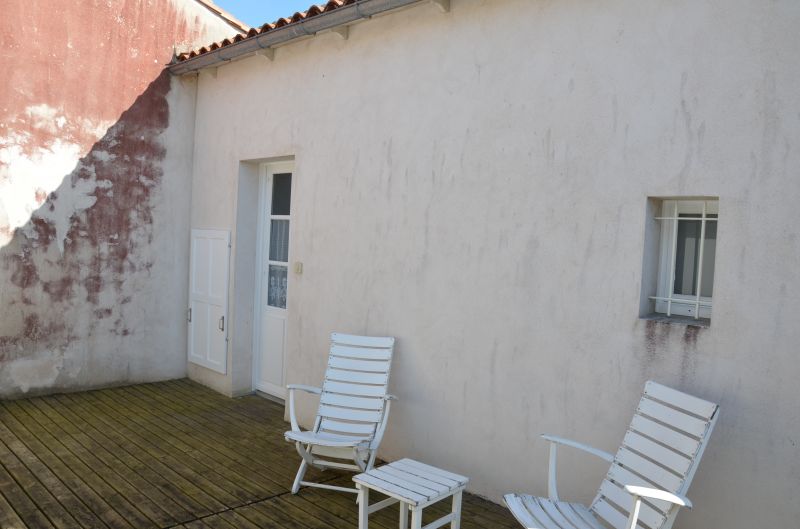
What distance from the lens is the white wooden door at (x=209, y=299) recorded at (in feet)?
23.0

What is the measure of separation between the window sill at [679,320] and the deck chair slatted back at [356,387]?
1975 mm

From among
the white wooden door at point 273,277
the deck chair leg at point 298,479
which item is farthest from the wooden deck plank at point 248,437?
the white wooden door at point 273,277

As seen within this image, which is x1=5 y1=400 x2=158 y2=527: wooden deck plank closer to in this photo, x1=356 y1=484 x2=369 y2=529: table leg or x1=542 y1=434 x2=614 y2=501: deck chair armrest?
x1=356 y1=484 x2=369 y2=529: table leg

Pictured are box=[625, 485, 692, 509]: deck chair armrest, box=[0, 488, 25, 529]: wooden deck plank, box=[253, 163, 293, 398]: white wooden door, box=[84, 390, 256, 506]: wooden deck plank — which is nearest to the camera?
box=[625, 485, 692, 509]: deck chair armrest

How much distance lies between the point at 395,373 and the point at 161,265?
372 cm

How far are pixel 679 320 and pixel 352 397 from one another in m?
2.44

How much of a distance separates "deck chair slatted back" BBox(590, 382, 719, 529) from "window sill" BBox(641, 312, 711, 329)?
390 mm

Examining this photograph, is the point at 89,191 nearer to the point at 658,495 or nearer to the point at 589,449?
the point at 589,449

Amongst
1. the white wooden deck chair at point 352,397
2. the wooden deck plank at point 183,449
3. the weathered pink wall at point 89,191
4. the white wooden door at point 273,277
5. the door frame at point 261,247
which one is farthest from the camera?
the door frame at point 261,247

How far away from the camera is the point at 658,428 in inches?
133

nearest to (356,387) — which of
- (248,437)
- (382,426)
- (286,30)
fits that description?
(382,426)

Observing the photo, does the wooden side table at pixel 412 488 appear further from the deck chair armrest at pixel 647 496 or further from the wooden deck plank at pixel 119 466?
the wooden deck plank at pixel 119 466

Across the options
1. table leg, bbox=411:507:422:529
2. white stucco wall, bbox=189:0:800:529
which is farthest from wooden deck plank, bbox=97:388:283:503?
table leg, bbox=411:507:422:529

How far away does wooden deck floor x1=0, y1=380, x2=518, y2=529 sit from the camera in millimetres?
4094
